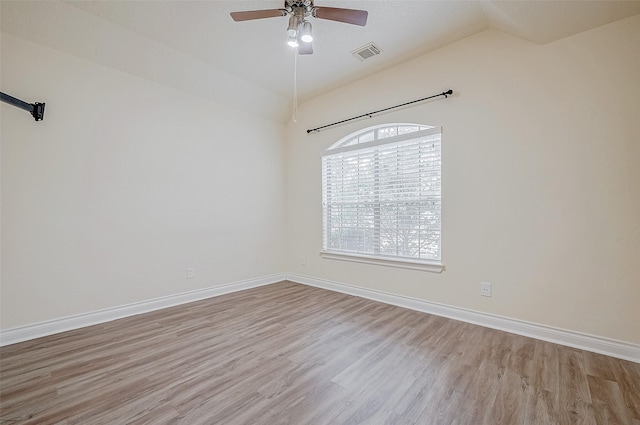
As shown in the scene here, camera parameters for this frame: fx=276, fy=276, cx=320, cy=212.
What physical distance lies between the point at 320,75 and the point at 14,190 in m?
3.46

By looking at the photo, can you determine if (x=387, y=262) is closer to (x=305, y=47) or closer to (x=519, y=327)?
(x=519, y=327)

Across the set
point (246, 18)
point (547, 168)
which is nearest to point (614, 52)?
point (547, 168)

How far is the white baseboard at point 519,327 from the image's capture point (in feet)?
7.16

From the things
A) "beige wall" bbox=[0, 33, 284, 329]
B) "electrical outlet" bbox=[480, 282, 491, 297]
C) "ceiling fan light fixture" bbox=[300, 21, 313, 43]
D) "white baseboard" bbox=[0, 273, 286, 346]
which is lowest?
"white baseboard" bbox=[0, 273, 286, 346]

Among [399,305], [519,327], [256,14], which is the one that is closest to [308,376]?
[399,305]

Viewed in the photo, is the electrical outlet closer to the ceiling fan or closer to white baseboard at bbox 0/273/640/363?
white baseboard at bbox 0/273/640/363

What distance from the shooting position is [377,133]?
377cm

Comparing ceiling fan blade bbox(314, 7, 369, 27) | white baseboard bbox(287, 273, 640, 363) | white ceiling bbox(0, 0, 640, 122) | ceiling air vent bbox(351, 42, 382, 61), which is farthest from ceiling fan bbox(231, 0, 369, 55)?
white baseboard bbox(287, 273, 640, 363)

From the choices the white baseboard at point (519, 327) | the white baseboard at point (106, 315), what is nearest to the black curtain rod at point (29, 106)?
the white baseboard at point (106, 315)

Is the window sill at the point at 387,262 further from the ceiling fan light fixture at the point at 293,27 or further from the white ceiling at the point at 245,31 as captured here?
the ceiling fan light fixture at the point at 293,27

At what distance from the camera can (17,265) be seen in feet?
8.20

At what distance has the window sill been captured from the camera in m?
3.15

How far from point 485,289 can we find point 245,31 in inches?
142

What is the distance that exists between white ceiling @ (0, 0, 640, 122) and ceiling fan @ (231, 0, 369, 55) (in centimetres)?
36
